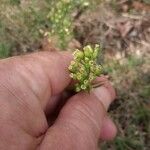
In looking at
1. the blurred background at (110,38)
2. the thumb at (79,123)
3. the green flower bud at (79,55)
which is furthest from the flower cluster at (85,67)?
the blurred background at (110,38)

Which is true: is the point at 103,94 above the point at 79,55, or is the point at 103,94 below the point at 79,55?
below

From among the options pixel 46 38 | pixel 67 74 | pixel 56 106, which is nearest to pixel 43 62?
pixel 67 74

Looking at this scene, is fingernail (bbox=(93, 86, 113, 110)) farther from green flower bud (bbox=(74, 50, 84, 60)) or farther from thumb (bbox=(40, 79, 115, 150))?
green flower bud (bbox=(74, 50, 84, 60))

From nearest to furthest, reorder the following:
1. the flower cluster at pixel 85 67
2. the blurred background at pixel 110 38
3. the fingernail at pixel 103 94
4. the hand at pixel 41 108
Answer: the hand at pixel 41 108, the flower cluster at pixel 85 67, the fingernail at pixel 103 94, the blurred background at pixel 110 38

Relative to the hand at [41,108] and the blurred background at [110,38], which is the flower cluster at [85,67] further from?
the blurred background at [110,38]

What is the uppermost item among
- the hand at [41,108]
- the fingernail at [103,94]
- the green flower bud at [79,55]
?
the green flower bud at [79,55]

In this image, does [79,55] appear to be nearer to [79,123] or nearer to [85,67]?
[85,67]

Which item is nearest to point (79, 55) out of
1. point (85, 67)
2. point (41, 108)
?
point (85, 67)

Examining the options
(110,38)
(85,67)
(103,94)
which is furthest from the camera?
(110,38)
